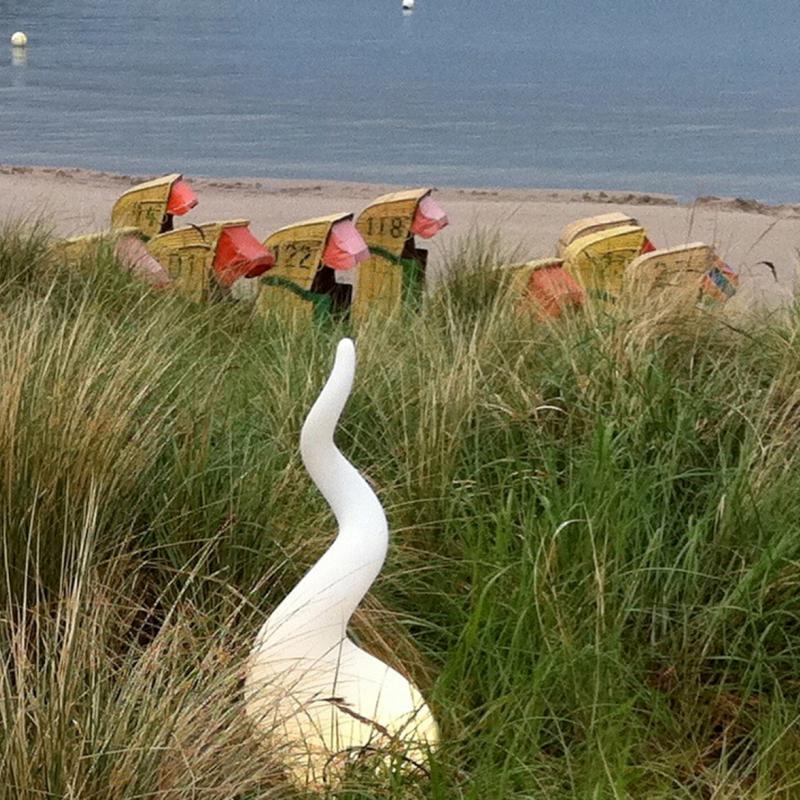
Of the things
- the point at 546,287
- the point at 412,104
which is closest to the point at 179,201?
the point at 546,287

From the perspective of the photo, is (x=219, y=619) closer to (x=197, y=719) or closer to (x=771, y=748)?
(x=197, y=719)

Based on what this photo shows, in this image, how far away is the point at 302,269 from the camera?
683 centimetres

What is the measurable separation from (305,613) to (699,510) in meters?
1.38

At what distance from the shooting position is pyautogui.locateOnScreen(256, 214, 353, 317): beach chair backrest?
6.68 metres

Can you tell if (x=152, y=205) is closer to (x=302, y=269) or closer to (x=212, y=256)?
(x=212, y=256)

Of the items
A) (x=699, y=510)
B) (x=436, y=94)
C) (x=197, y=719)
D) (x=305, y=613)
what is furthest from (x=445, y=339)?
(x=436, y=94)

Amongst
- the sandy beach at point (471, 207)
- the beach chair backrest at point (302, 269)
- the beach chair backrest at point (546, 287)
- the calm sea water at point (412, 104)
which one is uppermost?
the beach chair backrest at point (546, 287)

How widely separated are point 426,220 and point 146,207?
1435 mm

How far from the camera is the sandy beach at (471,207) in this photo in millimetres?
12375

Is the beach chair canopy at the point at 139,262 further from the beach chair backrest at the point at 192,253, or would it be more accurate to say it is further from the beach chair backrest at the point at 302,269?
the beach chair backrest at the point at 302,269

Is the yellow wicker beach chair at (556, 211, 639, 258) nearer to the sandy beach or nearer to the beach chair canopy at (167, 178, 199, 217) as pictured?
the beach chair canopy at (167, 178, 199, 217)

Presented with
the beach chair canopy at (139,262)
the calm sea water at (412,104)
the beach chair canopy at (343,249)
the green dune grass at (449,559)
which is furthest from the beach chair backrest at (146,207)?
the calm sea water at (412,104)

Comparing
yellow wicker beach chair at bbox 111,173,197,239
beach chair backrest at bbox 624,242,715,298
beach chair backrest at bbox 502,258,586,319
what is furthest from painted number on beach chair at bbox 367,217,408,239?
beach chair backrest at bbox 624,242,715,298

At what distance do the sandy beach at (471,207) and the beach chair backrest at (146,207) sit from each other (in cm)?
336
